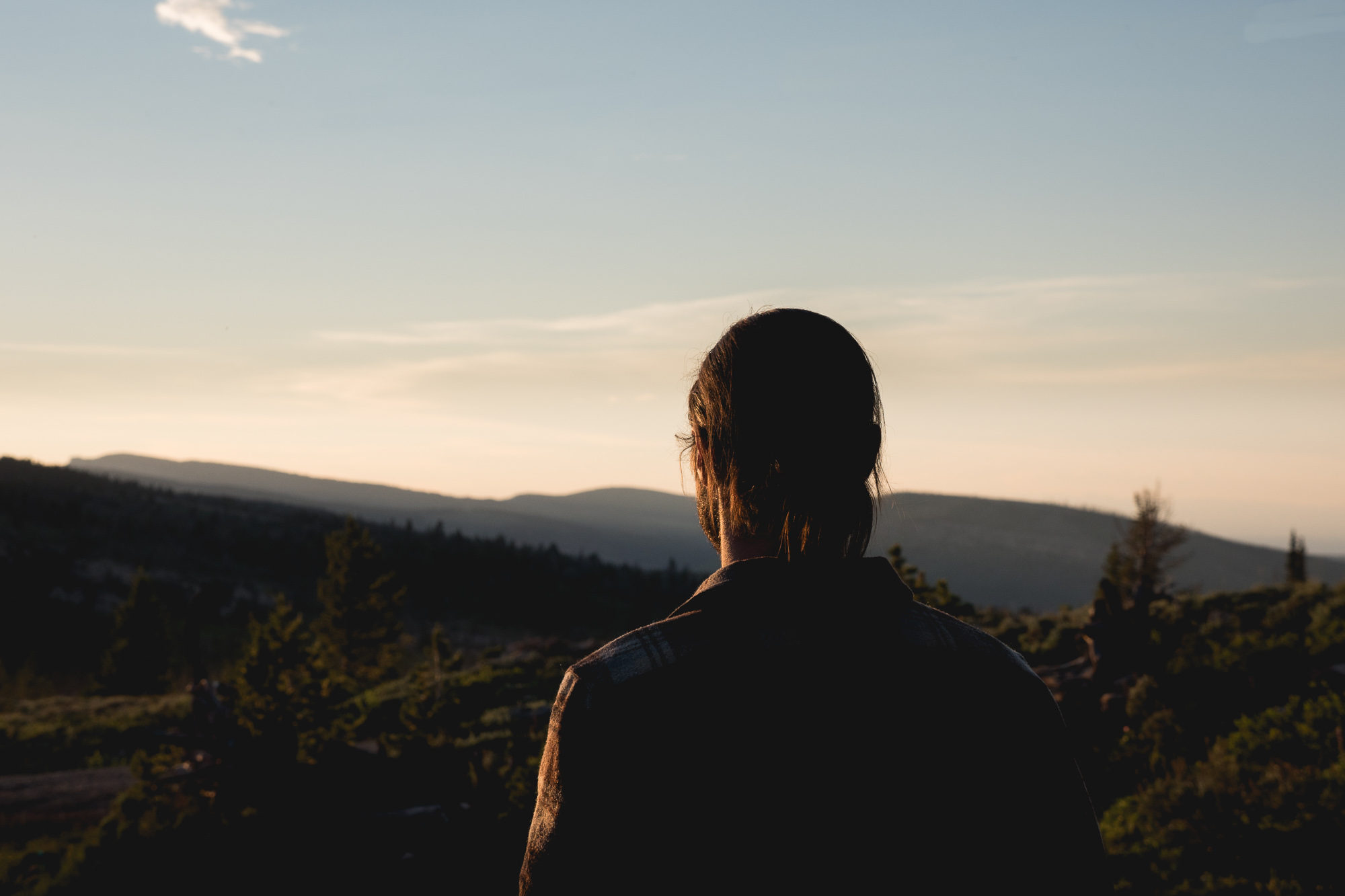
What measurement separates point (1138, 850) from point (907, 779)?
980 cm

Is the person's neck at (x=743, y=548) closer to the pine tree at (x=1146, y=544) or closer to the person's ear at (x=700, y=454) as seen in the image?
the person's ear at (x=700, y=454)

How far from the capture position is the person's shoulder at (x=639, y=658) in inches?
63.5

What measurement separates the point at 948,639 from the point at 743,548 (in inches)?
17.5

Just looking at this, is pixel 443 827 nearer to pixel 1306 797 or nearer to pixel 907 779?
pixel 1306 797

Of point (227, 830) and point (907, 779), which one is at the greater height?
point (907, 779)

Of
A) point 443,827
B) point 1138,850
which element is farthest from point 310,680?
point 1138,850

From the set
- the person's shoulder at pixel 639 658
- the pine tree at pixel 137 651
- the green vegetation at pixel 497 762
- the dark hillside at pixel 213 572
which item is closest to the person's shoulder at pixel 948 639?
the person's shoulder at pixel 639 658

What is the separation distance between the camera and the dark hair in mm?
1693

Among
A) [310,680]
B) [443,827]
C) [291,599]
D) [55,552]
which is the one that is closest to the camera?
[443,827]

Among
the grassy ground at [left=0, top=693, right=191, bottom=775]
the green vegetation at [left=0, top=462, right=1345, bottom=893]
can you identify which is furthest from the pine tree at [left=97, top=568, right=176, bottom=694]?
the green vegetation at [left=0, top=462, right=1345, bottom=893]

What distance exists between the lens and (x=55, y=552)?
66.1 m

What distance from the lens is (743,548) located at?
1759 millimetres

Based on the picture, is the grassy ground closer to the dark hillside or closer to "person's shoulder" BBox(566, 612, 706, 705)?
the dark hillside

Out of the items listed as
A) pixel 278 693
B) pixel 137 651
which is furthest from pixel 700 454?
pixel 137 651
